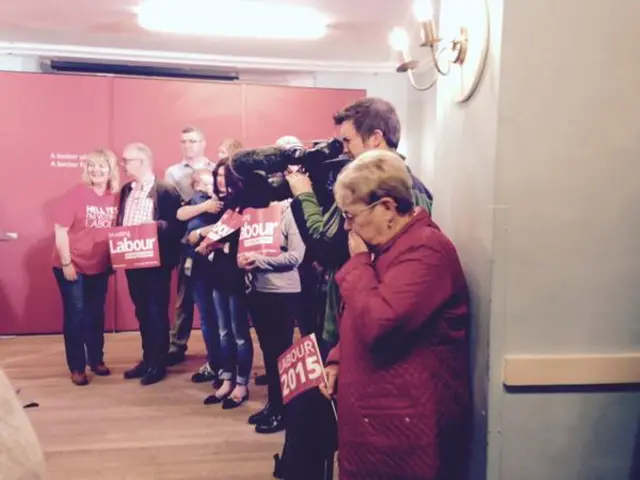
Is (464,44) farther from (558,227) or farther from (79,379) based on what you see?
(79,379)

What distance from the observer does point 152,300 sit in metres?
3.43

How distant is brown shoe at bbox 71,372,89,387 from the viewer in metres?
3.46

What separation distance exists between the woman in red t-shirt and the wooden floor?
26 cm

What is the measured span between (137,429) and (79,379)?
2.63 feet

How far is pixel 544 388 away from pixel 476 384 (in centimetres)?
15

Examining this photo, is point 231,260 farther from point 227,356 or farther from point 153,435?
point 153,435

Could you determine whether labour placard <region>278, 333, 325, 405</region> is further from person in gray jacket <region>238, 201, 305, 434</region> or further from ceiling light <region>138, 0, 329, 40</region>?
ceiling light <region>138, 0, 329, 40</region>

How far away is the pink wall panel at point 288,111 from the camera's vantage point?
4.99 metres

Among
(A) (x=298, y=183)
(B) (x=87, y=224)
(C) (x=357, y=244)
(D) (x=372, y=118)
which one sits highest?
(D) (x=372, y=118)

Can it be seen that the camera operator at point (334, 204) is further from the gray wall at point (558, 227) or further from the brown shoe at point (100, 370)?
the brown shoe at point (100, 370)

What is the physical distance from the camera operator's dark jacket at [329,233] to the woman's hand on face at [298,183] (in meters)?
0.02

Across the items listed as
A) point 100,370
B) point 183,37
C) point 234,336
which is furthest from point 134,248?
point 183,37

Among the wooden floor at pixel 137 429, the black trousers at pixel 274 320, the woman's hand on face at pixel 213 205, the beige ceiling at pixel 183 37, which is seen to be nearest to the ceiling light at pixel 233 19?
the beige ceiling at pixel 183 37

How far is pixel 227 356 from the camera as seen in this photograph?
3186mm
